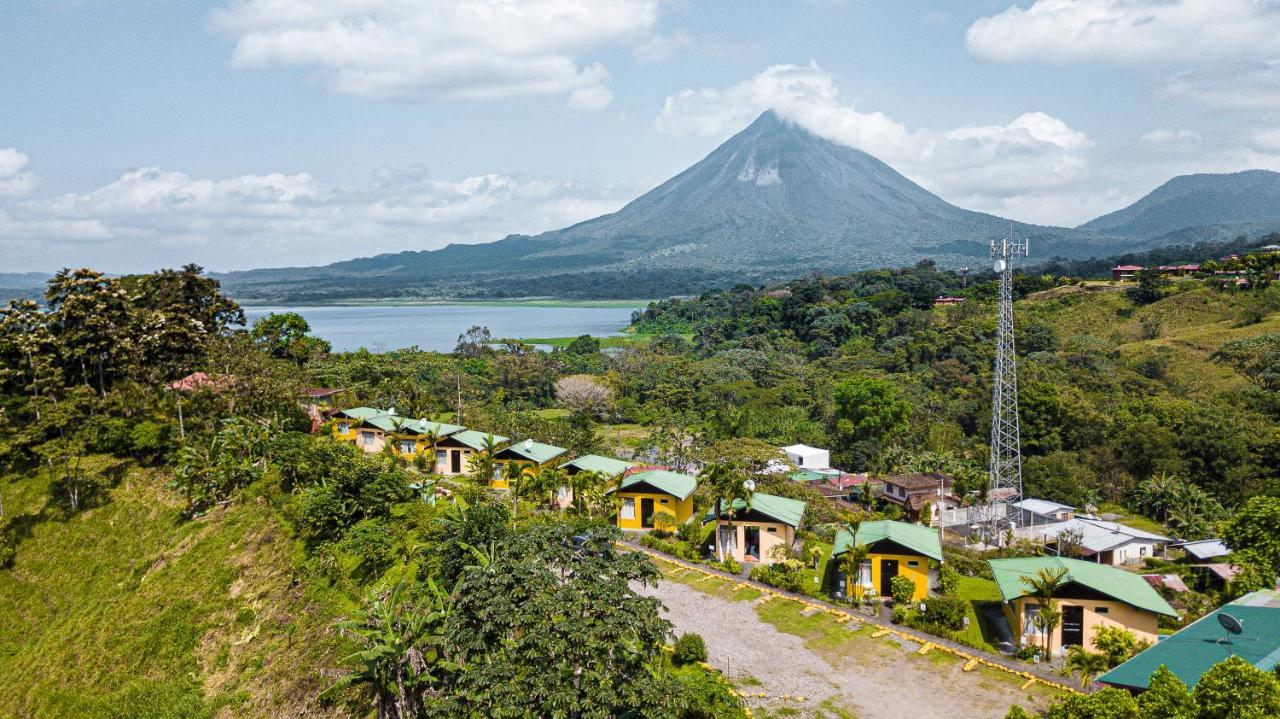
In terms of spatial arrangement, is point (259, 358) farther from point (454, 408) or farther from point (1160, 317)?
point (1160, 317)

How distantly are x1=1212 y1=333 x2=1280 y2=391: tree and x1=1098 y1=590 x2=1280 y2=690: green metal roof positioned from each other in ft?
91.3

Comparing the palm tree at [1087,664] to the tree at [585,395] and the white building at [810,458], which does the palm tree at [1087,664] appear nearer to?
the white building at [810,458]

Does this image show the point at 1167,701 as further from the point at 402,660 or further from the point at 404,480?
the point at 404,480

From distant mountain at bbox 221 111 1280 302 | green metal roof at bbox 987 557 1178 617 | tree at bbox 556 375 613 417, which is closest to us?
green metal roof at bbox 987 557 1178 617

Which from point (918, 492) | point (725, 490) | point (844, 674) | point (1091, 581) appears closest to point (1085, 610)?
point (1091, 581)

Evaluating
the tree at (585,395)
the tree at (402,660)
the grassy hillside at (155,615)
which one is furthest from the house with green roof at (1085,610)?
the tree at (585,395)

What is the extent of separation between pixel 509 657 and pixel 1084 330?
53.0m

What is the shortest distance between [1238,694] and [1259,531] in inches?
415

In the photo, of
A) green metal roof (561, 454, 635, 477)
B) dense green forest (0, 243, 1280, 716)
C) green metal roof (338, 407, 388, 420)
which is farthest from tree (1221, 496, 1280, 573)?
green metal roof (338, 407, 388, 420)

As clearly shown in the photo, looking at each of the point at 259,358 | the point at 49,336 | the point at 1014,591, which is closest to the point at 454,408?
the point at 259,358

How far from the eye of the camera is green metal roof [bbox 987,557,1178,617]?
1374 centimetres

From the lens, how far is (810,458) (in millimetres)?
34844

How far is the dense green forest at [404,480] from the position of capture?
34.4 feet

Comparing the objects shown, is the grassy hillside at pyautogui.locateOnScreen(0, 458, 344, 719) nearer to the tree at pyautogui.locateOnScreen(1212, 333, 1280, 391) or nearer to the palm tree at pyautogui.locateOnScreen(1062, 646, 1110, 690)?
the palm tree at pyautogui.locateOnScreen(1062, 646, 1110, 690)
